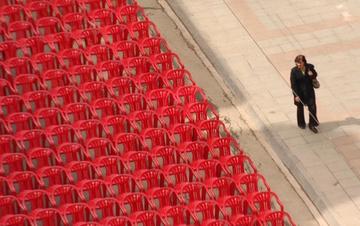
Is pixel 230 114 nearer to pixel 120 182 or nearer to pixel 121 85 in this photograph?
pixel 121 85

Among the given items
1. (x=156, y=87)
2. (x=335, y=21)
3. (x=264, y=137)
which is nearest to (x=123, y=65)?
(x=156, y=87)

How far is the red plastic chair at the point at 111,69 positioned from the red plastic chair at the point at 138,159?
2.08 meters

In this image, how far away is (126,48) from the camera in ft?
78.0

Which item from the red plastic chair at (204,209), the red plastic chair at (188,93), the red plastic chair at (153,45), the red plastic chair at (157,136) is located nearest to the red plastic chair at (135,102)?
the red plastic chair at (188,93)

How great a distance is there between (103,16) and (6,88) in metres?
2.80

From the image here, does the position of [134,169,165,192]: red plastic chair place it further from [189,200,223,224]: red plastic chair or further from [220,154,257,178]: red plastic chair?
[220,154,257,178]: red plastic chair

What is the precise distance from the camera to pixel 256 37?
1038 inches

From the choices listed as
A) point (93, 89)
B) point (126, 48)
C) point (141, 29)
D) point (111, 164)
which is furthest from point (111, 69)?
point (111, 164)

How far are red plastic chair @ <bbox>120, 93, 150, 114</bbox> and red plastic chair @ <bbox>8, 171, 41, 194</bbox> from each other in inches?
95.3

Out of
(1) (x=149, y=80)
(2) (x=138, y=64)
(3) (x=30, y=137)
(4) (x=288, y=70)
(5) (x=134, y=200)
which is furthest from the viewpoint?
(4) (x=288, y=70)

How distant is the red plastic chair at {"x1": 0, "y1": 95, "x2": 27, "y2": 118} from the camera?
21.8 meters

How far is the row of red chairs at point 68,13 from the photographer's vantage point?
24.1 meters

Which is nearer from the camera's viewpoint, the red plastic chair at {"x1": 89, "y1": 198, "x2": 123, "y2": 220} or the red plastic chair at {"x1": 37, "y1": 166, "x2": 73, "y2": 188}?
the red plastic chair at {"x1": 89, "y1": 198, "x2": 123, "y2": 220}

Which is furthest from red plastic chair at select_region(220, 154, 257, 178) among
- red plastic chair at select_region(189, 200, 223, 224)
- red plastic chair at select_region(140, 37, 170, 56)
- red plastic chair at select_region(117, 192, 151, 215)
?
red plastic chair at select_region(140, 37, 170, 56)
